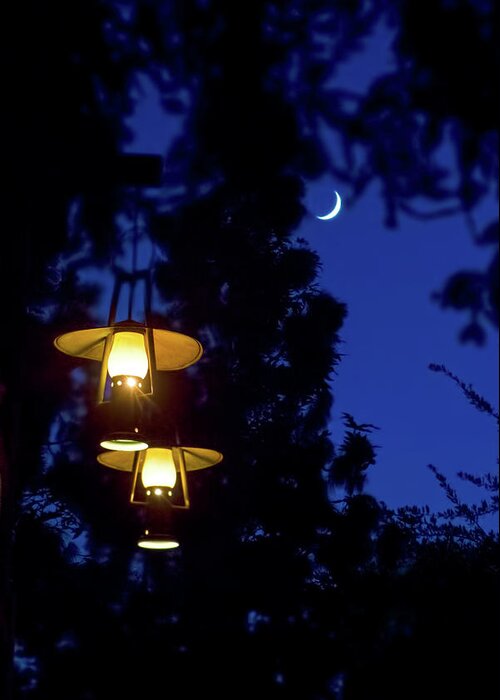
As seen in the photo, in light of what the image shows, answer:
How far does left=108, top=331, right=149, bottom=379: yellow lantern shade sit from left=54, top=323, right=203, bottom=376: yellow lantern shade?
0.11ft

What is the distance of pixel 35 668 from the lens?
399cm

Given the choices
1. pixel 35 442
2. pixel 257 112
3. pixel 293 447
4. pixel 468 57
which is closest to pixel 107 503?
pixel 35 442

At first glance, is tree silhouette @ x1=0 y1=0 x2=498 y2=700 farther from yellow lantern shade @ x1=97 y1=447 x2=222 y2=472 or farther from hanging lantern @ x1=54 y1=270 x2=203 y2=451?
yellow lantern shade @ x1=97 y1=447 x2=222 y2=472

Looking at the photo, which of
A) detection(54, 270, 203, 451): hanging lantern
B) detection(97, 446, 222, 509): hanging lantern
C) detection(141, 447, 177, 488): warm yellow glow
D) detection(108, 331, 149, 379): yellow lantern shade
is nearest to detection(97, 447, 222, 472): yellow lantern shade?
detection(97, 446, 222, 509): hanging lantern

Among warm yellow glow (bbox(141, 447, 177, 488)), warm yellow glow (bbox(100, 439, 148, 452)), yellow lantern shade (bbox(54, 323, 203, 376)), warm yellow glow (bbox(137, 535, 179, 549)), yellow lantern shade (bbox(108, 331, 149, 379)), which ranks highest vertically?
yellow lantern shade (bbox(54, 323, 203, 376))

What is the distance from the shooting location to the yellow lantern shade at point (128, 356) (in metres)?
4.28

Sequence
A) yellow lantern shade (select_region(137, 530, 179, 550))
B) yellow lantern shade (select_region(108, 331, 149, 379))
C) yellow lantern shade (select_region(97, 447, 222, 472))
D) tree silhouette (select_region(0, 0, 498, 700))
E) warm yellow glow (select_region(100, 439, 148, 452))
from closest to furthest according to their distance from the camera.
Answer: tree silhouette (select_region(0, 0, 498, 700))
warm yellow glow (select_region(100, 439, 148, 452))
yellow lantern shade (select_region(108, 331, 149, 379))
yellow lantern shade (select_region(137, 530, 179, 550))
yellow lantern shade (select_region(97, 447, 222, 472))

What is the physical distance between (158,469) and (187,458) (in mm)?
239

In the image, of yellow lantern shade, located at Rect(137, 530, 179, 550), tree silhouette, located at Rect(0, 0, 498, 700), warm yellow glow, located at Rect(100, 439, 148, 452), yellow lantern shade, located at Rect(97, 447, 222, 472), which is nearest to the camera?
tree silhouette, located at Rect(0, 0, 498, 700)

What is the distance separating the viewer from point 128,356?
4301 millimetres

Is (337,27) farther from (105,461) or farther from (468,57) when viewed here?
(105,461)

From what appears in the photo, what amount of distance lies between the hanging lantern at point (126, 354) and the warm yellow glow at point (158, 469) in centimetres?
39

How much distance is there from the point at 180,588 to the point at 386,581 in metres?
6.69

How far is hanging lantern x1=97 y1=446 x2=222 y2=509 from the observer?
15.3ft
